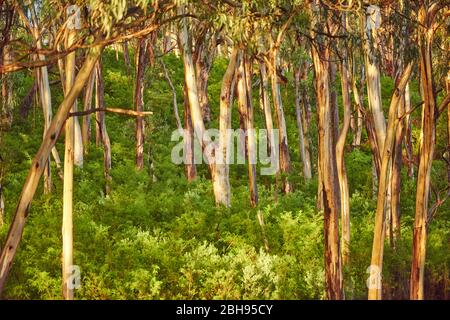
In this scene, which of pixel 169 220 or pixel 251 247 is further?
pixel 169 220

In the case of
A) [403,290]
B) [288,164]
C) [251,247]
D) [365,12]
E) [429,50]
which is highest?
[365,12]

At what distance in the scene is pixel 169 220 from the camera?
62.1 ft

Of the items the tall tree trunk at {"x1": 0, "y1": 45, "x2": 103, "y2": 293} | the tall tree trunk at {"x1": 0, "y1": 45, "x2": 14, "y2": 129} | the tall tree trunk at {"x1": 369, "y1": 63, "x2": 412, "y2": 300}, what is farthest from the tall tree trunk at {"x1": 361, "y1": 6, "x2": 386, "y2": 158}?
the tall tree trunk at {"x1": 0, "y1": 45, "x2": 14, "y2": 129}

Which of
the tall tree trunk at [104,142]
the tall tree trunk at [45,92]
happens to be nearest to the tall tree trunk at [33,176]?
the tall tree trunk at [45,92]

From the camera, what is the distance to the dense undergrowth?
14.9 metres

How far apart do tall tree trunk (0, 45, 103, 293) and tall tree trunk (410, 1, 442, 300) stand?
545 cm

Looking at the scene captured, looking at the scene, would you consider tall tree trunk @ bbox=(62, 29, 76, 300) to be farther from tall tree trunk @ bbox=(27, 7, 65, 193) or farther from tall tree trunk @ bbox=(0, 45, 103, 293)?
tall tree trunk @ bbox=(27, 7, 65, 193)

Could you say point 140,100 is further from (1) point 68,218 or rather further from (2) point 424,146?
(2) point 424,146

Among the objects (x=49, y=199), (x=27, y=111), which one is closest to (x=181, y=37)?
(x=49, y=199)

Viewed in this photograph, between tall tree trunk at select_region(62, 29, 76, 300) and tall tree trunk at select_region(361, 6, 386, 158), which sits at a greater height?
tall tree trunk at select_region(361, 6, 386, 158)

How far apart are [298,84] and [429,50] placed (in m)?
14.6
